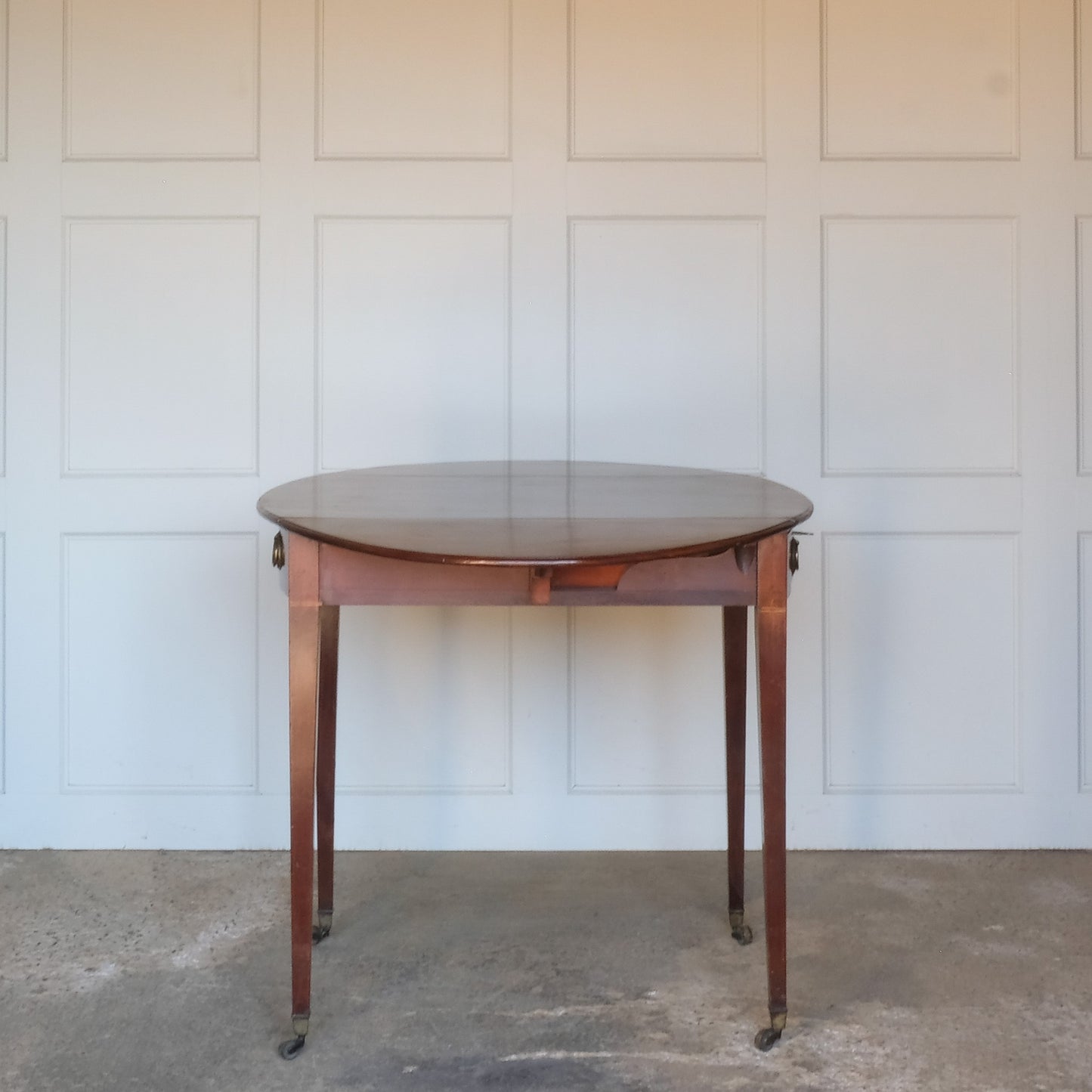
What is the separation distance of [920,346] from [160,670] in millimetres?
2048

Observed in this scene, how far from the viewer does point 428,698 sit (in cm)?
284

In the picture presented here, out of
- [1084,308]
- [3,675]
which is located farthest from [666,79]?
[3,675]

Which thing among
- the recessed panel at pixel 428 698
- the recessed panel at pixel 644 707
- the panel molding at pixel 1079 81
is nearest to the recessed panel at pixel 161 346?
the recessed panel at pixel 428 698

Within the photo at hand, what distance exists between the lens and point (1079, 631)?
2.82 metres

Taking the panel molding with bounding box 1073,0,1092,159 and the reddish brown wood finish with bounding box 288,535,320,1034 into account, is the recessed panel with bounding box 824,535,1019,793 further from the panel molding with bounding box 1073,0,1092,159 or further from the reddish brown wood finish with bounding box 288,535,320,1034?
the reddish brown wood finish with bounding box 288,535,320,1034

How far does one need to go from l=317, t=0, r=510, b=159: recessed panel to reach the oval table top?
2.92ft

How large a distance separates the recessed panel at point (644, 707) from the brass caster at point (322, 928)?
0.74 meters

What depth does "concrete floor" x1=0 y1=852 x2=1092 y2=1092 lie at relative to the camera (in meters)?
1.82

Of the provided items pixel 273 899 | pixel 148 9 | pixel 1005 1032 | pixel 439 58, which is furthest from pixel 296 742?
pixel 148 9

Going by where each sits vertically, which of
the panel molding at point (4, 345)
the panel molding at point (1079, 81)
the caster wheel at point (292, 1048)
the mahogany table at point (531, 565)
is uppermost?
the panel molding at point (1079, 81)

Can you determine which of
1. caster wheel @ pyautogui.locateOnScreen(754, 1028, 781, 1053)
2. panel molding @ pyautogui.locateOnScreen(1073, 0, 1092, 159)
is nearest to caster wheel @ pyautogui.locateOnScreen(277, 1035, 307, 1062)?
caster wheel @ pyautogui.locateOnScreen(754, 1028, 781, 1053)

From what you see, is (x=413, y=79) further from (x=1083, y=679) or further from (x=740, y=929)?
(x=1083, y=679)

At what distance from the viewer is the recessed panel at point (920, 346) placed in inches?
110

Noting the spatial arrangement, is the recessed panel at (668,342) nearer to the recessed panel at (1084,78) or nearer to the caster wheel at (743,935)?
the recessed panel at (1084,78)
